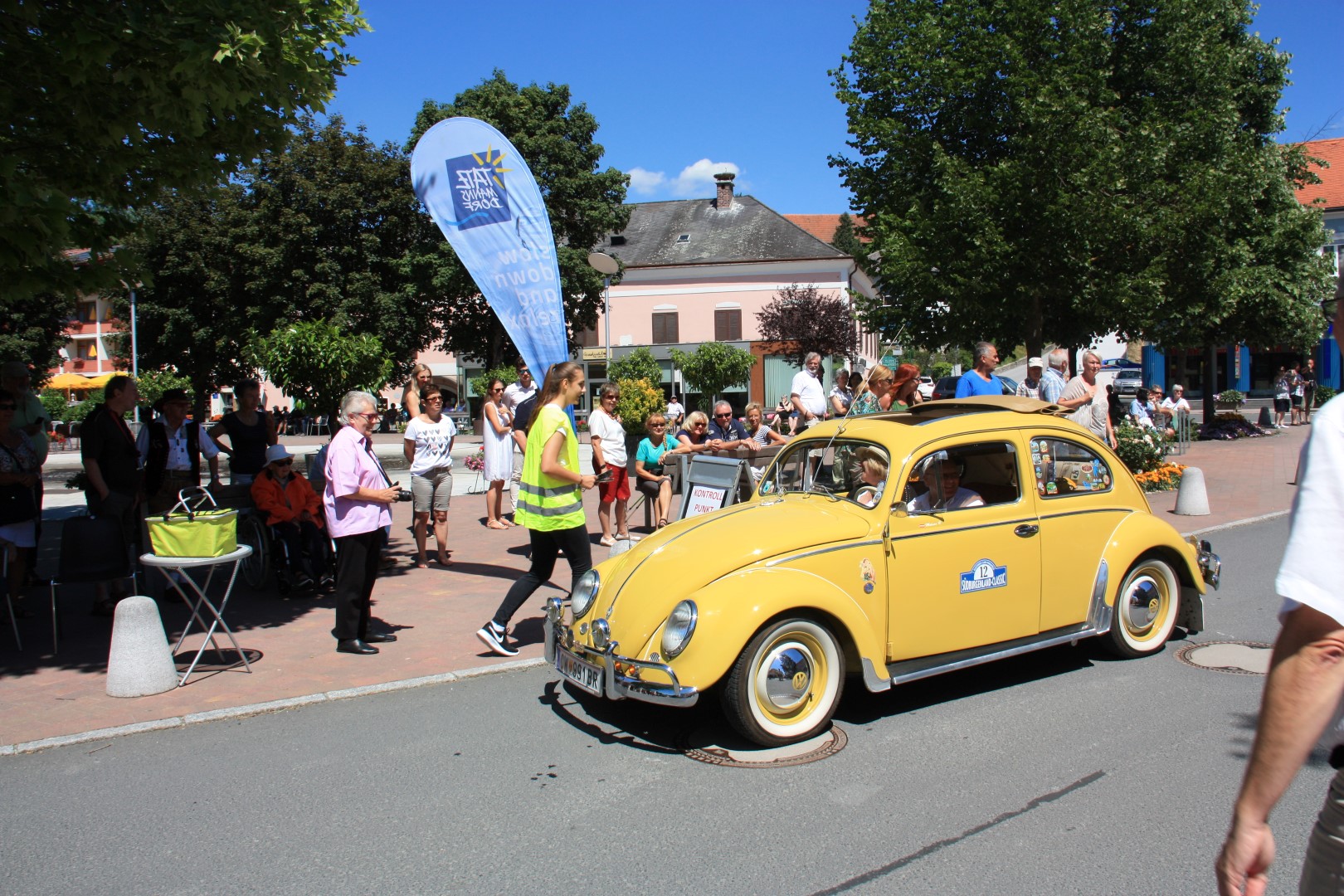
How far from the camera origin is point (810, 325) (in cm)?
4359

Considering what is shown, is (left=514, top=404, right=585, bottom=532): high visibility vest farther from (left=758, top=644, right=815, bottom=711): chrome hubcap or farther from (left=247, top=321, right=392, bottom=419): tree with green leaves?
(left=247, top=321, right=392, bottom=419): tree with green leaves

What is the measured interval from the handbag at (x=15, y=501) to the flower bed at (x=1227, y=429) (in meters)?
27.1

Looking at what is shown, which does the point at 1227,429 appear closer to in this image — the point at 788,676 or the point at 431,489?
the point at 431,489

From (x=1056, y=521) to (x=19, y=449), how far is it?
7.89 m

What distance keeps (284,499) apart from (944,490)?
5.95 m

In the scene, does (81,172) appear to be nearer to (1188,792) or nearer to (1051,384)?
(1188,792)

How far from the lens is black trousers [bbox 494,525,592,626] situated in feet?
21.4

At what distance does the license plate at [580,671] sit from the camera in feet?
16.3

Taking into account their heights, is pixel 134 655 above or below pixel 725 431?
below

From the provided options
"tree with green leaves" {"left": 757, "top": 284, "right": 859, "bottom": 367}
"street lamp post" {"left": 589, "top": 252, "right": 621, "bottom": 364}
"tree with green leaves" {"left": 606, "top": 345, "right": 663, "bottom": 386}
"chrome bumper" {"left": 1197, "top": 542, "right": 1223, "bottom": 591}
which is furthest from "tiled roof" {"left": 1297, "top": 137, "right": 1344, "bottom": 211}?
"chrome bumper" {"left": 1197, "top": 542, "right": 1223, "bottom": 591}

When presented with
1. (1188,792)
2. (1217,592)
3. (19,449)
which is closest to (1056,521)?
(1188,792)

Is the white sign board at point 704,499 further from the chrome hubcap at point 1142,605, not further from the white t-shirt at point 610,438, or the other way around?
the chrome hubcap at point 1142,605

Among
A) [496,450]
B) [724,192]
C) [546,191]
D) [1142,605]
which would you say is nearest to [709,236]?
[724,192]

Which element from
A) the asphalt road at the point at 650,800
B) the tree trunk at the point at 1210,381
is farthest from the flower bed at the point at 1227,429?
the asphalt road at the point at 650,800
